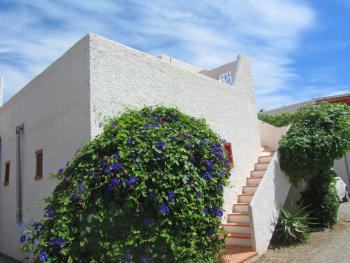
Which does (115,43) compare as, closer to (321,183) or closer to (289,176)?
(289,176)

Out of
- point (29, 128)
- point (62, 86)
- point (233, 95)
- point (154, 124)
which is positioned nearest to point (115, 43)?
point (62, 86)

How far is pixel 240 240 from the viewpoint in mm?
7672

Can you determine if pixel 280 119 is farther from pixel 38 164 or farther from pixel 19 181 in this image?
pixel 19 181

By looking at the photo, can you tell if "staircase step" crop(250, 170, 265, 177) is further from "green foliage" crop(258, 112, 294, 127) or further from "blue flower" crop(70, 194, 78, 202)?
"blue flower" crop(70, 194, 78, 202)

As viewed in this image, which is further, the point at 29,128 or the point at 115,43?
the point at 29,128

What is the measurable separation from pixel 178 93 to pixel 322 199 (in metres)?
4.96

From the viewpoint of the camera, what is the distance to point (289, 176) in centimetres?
914

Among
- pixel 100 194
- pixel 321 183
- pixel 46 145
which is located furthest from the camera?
pixel 321 183

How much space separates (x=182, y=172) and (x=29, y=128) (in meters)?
4.66

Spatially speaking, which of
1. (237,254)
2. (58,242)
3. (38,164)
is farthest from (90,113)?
(237,254)

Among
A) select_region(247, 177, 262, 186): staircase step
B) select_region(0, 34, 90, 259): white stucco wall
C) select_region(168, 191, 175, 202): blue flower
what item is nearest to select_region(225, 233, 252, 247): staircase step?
select_region(247, 177, 262, 186): staircase step

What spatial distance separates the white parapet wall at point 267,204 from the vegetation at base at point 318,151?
0.43m

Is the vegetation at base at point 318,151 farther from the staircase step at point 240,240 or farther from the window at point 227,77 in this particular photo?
the window at point 227,77

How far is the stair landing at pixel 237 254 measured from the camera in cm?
667
